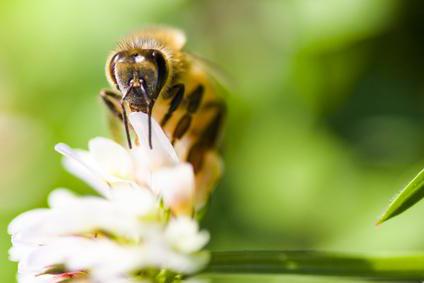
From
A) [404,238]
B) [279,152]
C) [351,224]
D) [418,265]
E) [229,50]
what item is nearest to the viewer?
[418,265]

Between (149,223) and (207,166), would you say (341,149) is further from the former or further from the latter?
(149,223)

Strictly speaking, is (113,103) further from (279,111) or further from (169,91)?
(279,111)

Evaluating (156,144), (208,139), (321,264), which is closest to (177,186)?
(156,144)

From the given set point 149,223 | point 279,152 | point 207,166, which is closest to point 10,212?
point 279,152

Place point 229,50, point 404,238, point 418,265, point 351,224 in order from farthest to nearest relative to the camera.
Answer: point 229,50, point 351,224, point 404,238, point 418,265

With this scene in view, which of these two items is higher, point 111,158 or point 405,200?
point 111,158
